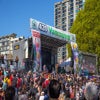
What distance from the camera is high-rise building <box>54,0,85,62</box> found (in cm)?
14138

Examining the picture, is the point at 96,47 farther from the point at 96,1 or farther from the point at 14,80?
the point at 14,80

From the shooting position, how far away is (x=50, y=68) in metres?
28.7

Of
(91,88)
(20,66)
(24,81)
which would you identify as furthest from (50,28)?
(91,88)

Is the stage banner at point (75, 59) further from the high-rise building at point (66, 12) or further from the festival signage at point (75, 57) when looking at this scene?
the high-rise building at point (66, 12)

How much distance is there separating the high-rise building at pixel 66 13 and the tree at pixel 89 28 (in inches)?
3762

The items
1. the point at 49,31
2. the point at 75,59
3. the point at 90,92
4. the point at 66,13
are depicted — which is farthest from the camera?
the point at 66,13

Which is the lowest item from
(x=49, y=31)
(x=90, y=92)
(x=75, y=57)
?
(x=90, y=92)

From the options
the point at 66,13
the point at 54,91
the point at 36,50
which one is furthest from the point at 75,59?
the point at 66,13

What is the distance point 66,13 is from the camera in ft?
484

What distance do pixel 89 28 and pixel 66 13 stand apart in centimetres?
10857

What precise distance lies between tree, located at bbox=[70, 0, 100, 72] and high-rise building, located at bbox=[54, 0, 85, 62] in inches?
3762

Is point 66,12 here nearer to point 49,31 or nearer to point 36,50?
point 49,31

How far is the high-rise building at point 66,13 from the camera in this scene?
464 ft

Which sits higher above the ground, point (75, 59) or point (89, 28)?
point (89, 28)
